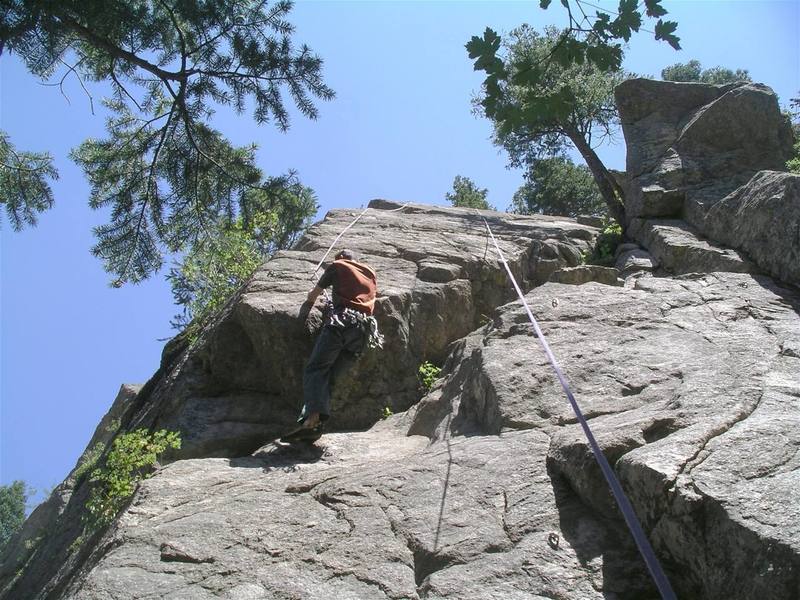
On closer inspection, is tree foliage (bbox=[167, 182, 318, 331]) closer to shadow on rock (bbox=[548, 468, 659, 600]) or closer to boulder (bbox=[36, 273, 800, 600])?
boulder (bbox=[36, 273, 800, 600])

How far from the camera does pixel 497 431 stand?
17.9ft

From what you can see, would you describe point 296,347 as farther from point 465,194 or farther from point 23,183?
point 465,194

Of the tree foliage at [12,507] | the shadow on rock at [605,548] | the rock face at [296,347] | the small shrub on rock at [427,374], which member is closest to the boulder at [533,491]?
the shadow on rock at [605,548]

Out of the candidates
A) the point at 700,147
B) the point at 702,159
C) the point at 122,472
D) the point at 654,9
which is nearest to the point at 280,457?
the point at 122,472

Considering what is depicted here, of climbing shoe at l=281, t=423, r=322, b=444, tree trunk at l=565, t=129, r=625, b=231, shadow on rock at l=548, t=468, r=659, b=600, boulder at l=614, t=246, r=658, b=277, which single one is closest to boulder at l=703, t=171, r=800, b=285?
boulder at l=614, t=246, r=658, b=277

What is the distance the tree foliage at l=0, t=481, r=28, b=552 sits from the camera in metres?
37.9

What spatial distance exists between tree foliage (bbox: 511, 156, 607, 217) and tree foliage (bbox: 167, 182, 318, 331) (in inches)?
329

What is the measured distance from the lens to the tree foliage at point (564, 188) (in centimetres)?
2133

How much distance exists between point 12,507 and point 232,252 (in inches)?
1460

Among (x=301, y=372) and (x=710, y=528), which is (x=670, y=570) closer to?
(x=710, y=528)

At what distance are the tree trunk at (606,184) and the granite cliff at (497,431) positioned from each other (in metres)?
1.17

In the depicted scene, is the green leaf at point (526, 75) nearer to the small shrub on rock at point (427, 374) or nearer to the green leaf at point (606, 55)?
the green leaf at point (606, 55)

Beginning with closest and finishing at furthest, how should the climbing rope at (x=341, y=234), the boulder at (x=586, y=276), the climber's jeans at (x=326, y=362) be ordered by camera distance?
1. the climber's jeans at (x=326, y=362)
2. the boulder at (x=586, y=276)
3. the climbing rope at (x=341, y=234)

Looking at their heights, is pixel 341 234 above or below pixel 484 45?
above
